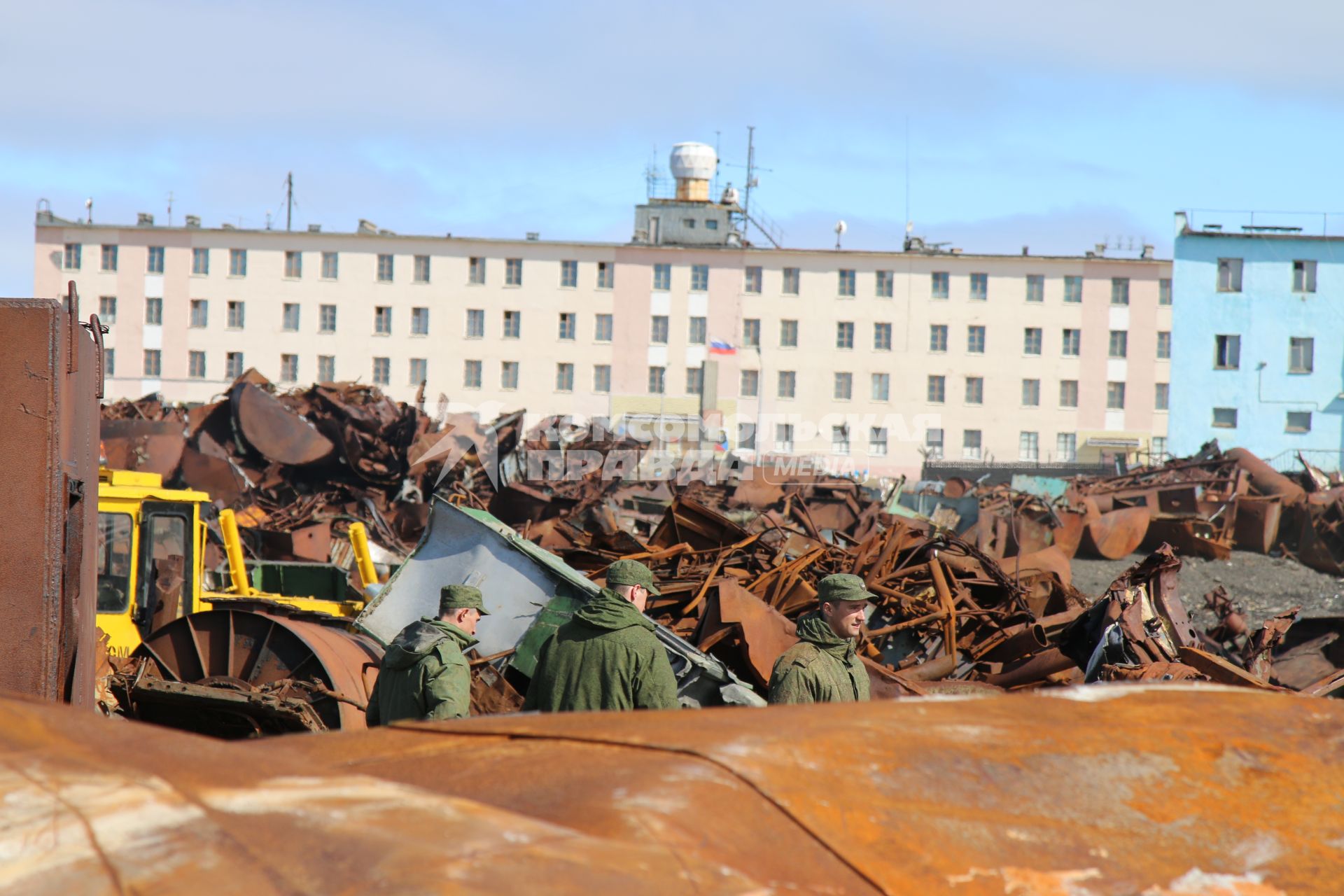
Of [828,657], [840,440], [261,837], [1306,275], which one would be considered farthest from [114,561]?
[1306,275]

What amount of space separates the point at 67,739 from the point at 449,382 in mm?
61895

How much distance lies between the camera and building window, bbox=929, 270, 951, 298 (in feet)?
205

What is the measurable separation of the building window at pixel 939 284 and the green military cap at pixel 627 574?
5898 cm

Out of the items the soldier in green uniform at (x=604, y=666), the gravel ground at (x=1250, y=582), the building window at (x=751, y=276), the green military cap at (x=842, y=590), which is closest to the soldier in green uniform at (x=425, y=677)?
the soldier in green uniform at (x=604, y=666)

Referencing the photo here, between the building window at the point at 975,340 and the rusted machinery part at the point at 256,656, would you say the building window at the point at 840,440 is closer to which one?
the building window at the point at 975,340

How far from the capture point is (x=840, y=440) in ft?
203

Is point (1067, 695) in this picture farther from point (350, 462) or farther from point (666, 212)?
point (666, 212)

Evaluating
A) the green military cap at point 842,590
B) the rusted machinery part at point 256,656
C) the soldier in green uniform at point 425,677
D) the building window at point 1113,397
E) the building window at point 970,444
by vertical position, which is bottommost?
the rusted machinery part at point 256,656

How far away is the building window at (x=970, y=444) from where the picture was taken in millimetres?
62438

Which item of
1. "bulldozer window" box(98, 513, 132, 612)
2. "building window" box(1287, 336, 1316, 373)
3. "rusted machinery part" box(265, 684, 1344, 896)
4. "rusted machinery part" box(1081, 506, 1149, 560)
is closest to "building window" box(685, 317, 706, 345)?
"building window" box(1287, 336, 1316, 373)

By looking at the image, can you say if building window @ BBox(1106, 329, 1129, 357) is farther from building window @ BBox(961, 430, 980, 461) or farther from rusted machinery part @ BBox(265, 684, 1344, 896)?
rusted machinery part @ BBox(265, 684, 1344, 896)

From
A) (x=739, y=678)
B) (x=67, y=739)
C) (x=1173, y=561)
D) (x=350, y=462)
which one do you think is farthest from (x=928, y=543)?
(x=350, y=462)

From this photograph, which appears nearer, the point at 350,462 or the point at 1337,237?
the point at 350,462

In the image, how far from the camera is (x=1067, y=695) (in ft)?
8.13
